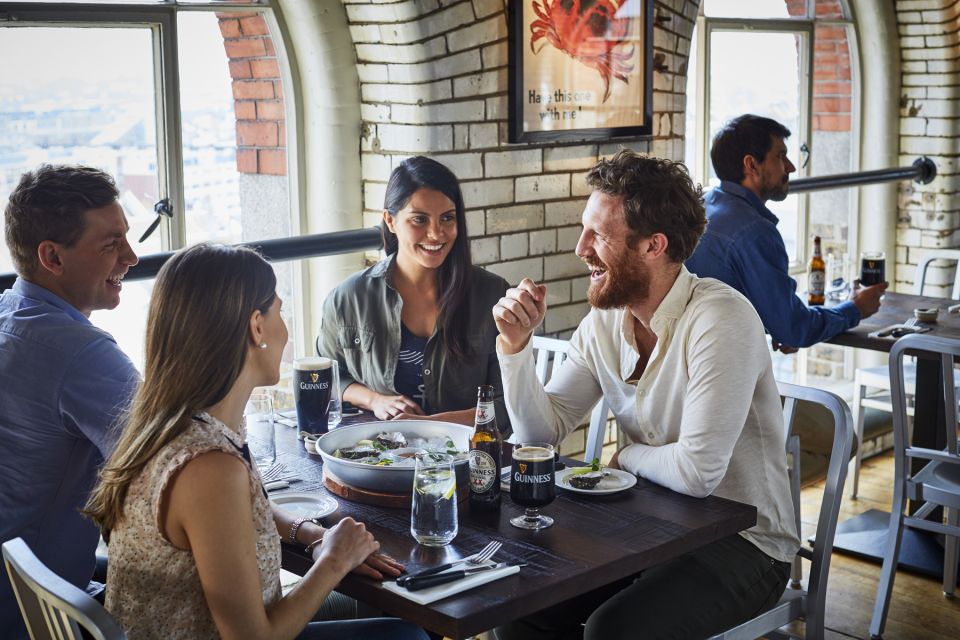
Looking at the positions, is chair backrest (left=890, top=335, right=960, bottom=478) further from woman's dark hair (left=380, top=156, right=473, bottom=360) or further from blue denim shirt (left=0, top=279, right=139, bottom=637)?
blue denim shirt (left=0, top=279, right=139, bottom=637)

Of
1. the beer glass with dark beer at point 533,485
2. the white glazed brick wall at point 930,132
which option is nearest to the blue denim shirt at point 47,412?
the beer glass with dark beer at point 533,485

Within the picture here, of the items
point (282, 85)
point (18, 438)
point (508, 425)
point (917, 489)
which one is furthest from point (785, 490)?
point (282, 85)

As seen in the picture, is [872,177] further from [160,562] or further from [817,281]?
[160,562]

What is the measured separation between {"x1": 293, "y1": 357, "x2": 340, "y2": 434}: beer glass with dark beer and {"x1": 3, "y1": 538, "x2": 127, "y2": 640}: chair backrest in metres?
0.88

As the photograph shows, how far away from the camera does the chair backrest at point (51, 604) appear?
1449 millimetres

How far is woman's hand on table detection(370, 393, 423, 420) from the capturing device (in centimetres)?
268

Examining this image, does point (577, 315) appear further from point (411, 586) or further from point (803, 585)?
point (411, 586)

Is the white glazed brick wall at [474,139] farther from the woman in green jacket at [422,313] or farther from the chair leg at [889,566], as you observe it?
the chair leg at [889,566]

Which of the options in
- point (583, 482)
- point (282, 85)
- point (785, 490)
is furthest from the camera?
point (282, 85)

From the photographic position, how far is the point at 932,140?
5.79m

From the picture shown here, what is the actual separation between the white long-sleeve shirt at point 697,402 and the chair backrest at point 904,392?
922 mm

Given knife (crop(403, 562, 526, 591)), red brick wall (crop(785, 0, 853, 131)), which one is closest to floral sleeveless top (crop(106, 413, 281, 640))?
knife (crop(403, 562, 526, 591))

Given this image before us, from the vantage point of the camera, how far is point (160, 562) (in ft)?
5.32

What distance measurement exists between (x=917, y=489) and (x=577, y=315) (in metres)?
1.30
